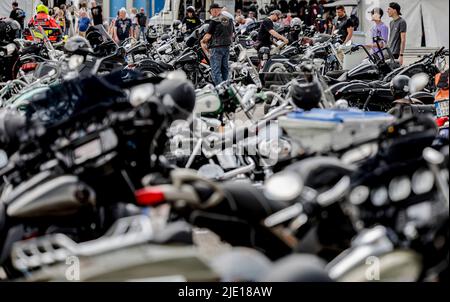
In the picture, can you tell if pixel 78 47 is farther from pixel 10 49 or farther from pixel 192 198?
pixel 10 49

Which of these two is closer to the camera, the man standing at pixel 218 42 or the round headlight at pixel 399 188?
the round headlight at pixel 399 188

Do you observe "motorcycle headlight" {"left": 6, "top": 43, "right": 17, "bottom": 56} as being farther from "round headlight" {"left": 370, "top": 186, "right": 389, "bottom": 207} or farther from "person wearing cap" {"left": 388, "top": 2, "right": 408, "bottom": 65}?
"round headlight" {"left": 370, "top": 186, "right": 389, "bottom": 207}

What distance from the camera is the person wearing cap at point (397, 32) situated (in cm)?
1445

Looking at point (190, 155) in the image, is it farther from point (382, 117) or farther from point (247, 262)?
point (247, 262)

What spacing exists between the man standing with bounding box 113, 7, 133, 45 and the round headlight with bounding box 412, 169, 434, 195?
822 inches

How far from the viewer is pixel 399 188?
396 centimetres

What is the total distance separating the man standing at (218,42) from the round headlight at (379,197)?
441 inches

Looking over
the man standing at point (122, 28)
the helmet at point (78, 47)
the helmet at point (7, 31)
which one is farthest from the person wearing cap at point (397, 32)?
the man standing at point (122, 28)

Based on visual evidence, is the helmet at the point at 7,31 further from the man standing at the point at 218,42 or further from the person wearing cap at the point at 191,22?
the person wearing cap at the point at 191,22

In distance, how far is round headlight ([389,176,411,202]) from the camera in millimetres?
3926

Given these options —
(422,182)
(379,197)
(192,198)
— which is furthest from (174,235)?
(422,182)

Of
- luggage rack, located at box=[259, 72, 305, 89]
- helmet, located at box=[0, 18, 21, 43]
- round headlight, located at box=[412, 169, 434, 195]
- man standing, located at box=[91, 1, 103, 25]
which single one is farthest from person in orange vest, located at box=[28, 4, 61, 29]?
round headlight, located at box=[412, 169, 434, 195]
